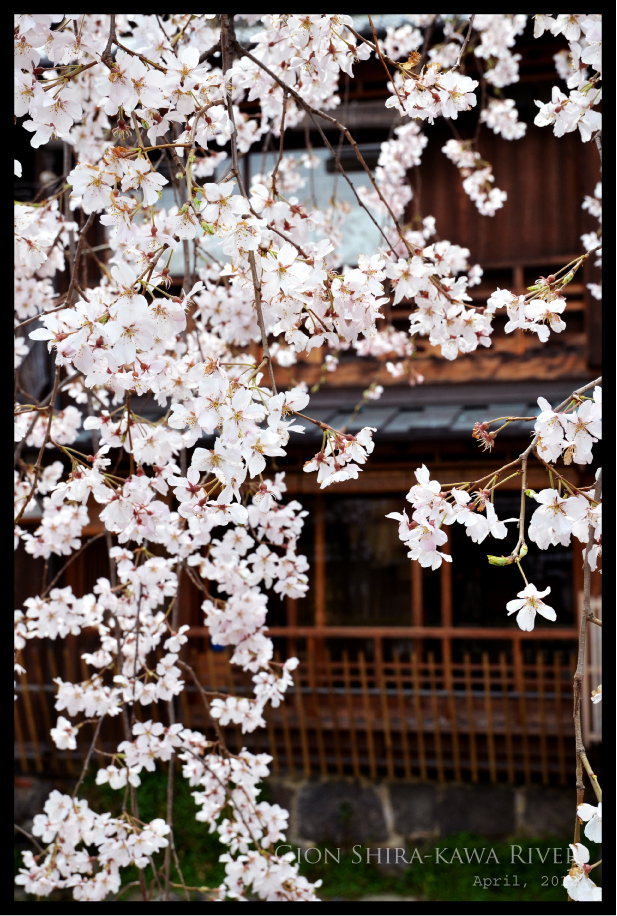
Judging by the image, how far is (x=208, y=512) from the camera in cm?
124

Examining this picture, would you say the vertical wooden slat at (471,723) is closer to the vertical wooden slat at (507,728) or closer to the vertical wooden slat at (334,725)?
the vertical wooden slat at (507,728)

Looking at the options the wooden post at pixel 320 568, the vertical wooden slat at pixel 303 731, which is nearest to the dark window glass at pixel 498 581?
the wooden post at pixel 320 568

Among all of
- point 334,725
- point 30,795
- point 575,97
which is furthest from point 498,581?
point 575,97

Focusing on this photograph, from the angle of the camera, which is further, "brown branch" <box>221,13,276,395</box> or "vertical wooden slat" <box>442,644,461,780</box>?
"vertical wooden slat" <box>442,644,461,780</box>

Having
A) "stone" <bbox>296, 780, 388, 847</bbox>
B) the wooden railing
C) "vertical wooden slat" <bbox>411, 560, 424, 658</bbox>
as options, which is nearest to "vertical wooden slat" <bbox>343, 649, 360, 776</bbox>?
the wooden railing

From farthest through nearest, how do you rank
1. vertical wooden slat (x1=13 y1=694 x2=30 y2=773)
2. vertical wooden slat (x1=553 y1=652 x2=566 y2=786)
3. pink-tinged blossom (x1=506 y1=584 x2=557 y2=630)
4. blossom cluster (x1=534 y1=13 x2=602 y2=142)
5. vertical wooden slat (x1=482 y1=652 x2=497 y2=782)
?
vertical wooden slat (x1=13 y1=694 x2=30 y2=773), vertical wooden slat (x1=482 y1=652 x2=497 y2=782), vertical wooden slat (x1=553 y1=652 x2=566 y2=786), blossom cluster (x1=534 y1=13 x2=602 y2=142), pink-tinged blossom (x1=506 y1=584 x2=557 y2=630)

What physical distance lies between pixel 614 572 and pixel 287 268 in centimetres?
66

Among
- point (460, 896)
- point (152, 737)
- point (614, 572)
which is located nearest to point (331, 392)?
point (460, 896)

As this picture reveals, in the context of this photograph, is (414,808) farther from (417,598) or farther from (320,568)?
(320,568)

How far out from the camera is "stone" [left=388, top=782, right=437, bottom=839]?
4879 mm

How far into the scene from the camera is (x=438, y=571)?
5.54m

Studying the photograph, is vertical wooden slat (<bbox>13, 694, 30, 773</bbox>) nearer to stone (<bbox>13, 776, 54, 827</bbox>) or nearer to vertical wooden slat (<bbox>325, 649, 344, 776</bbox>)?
stone (<bbox>13, 776, 54, 827</bbox>)

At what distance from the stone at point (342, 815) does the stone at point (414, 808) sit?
0.32ft

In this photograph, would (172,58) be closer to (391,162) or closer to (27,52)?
(27,52)
